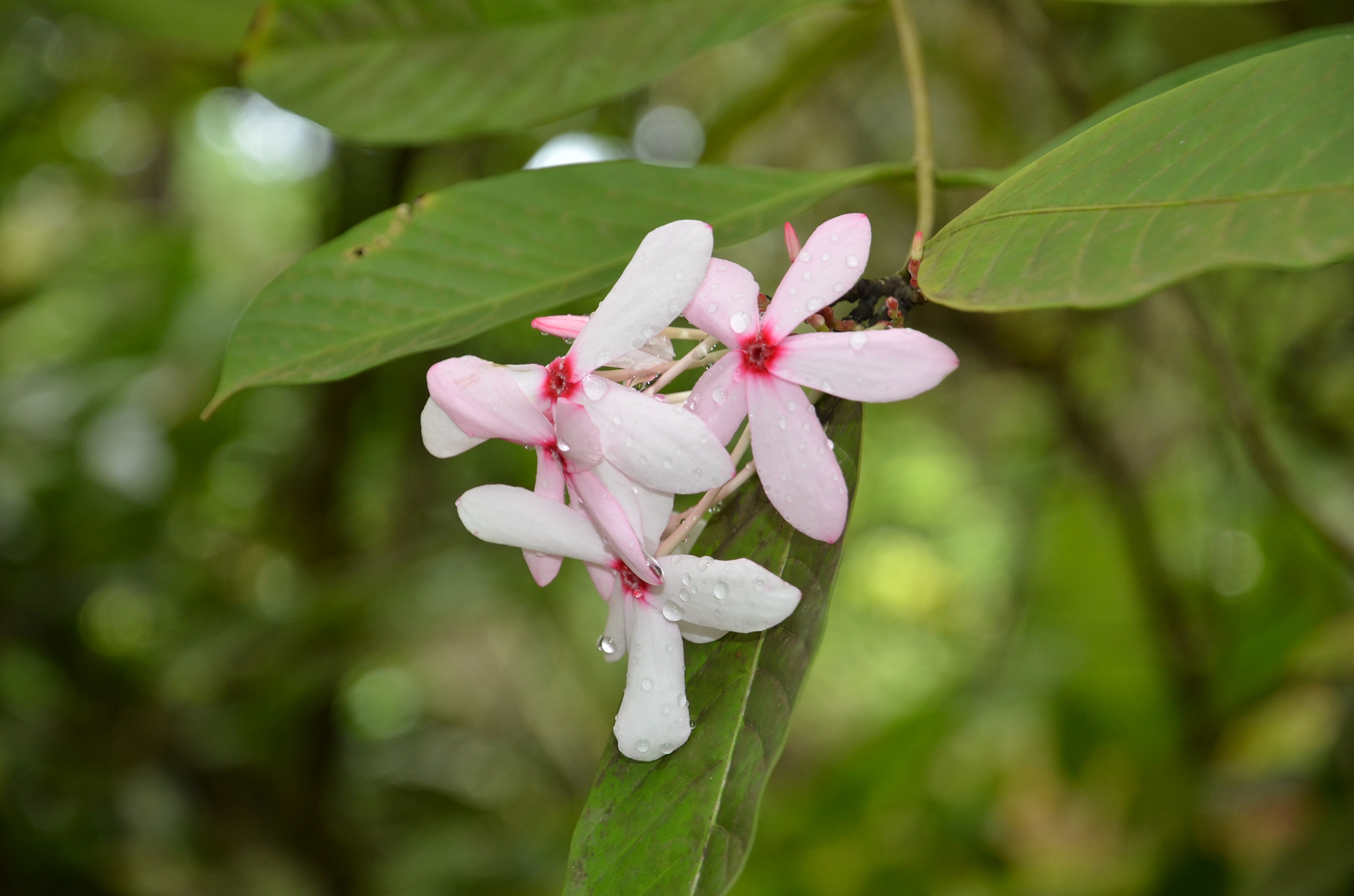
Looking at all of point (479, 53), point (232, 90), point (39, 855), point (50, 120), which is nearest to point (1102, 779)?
point (479, 53)

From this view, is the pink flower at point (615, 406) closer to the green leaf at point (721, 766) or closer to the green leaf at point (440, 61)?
the green leaf at point (721, 766)

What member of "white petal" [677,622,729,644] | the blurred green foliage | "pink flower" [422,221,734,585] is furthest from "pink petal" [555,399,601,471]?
the blurred green foliage

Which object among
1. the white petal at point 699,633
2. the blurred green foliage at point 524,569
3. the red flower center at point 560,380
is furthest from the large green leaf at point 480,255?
the blurred green foliage at point 524,569

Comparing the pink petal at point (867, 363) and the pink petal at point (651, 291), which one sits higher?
the pink petal at point (651, 291)

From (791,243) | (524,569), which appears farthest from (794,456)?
(524,569)

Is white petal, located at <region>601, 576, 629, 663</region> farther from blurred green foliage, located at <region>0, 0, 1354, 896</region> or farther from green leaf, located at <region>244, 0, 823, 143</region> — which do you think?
blurred green foliage, located at <region>0, 0, 1354, 896</region>

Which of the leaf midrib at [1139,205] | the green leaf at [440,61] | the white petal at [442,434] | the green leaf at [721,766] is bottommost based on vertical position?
the green leaf at [721,766]

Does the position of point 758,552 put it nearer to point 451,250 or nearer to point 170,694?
point 451,250

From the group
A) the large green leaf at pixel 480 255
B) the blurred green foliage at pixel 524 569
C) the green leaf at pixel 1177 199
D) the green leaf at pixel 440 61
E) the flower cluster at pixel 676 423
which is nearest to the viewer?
the green leaf at pixel 1177 199
